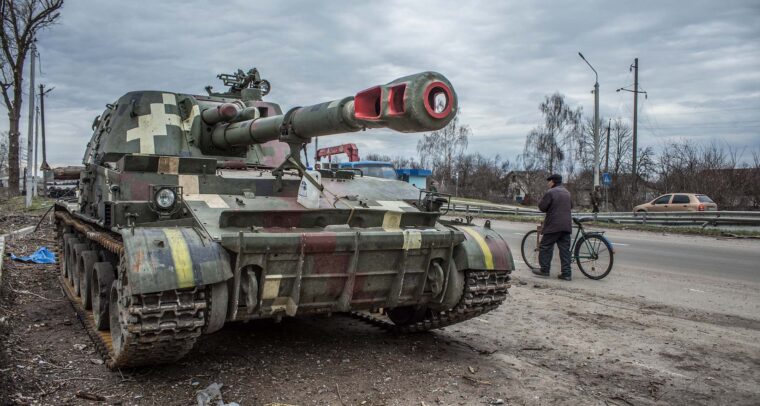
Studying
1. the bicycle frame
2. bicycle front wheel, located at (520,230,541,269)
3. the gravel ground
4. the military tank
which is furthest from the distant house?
the military tank

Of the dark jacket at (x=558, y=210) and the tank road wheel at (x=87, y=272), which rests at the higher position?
the dark jacket at (x=558, y=210)

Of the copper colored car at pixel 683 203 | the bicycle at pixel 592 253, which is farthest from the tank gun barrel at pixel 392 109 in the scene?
the copper colored car at pixel 683 203

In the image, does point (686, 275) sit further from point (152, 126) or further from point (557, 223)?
point (152, 126)

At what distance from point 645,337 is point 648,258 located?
6905 millimetres

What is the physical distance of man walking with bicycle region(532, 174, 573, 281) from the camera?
10.2 m

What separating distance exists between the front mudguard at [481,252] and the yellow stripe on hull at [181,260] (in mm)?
2399

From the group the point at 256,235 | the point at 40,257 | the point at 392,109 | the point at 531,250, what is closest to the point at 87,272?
the point at 256,235

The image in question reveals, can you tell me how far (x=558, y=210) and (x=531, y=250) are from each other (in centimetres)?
163

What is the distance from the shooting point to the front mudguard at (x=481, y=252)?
19.4ft

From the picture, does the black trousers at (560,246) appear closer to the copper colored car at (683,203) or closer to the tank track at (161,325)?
the tank track at (161,325)

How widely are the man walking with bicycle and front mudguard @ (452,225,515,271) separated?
13.5ft

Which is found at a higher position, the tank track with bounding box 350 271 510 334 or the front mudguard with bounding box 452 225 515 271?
the front mudguard with bounding box 452 225 515 271

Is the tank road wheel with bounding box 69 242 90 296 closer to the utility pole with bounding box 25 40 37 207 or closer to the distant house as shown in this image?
the utility pole with bounding box 25 40 37 207

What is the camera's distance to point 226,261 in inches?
191
